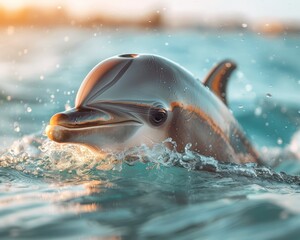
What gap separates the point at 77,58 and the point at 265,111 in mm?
11904

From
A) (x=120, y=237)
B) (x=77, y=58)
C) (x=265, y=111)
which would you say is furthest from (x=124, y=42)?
(x=120, y=237)

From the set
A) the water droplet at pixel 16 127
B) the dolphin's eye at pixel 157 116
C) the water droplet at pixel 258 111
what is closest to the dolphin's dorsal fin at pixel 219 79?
the dolphin's eye at pixel 157 116

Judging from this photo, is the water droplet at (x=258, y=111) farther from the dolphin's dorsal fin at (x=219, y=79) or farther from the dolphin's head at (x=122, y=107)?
the dolphin's head at (x=122, y=107)

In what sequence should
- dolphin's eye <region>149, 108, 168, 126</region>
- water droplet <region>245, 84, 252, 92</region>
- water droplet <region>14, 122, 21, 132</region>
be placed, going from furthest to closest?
water droplet <region>245, 84, 252, 92</region> → water droplet <region>14, 122, 21, 132</region> → dolphin's eye <region>149, 108, 168, 126</region>

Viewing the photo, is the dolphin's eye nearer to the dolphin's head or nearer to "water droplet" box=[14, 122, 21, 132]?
A: the dolphin's head

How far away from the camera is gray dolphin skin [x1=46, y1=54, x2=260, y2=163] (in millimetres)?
5469

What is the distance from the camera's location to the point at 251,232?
4.20 meters

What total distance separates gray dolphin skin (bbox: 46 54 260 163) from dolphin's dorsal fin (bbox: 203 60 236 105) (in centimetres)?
36

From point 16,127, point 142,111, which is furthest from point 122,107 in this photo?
point 16,127

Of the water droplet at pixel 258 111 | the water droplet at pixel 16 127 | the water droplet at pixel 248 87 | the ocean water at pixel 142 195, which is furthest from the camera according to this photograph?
the water droplet at pixel 248 87

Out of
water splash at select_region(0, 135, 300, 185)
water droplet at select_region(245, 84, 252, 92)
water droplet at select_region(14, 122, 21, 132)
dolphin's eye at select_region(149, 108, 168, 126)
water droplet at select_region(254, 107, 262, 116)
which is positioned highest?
dolphin's eye at select_region(149, 108, 168, 126)

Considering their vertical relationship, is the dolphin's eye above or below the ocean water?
above

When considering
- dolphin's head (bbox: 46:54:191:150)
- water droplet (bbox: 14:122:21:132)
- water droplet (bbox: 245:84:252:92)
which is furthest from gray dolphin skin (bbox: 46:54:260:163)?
water droplet (bbox: 245:84:252:92)

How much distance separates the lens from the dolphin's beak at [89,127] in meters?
5.40
